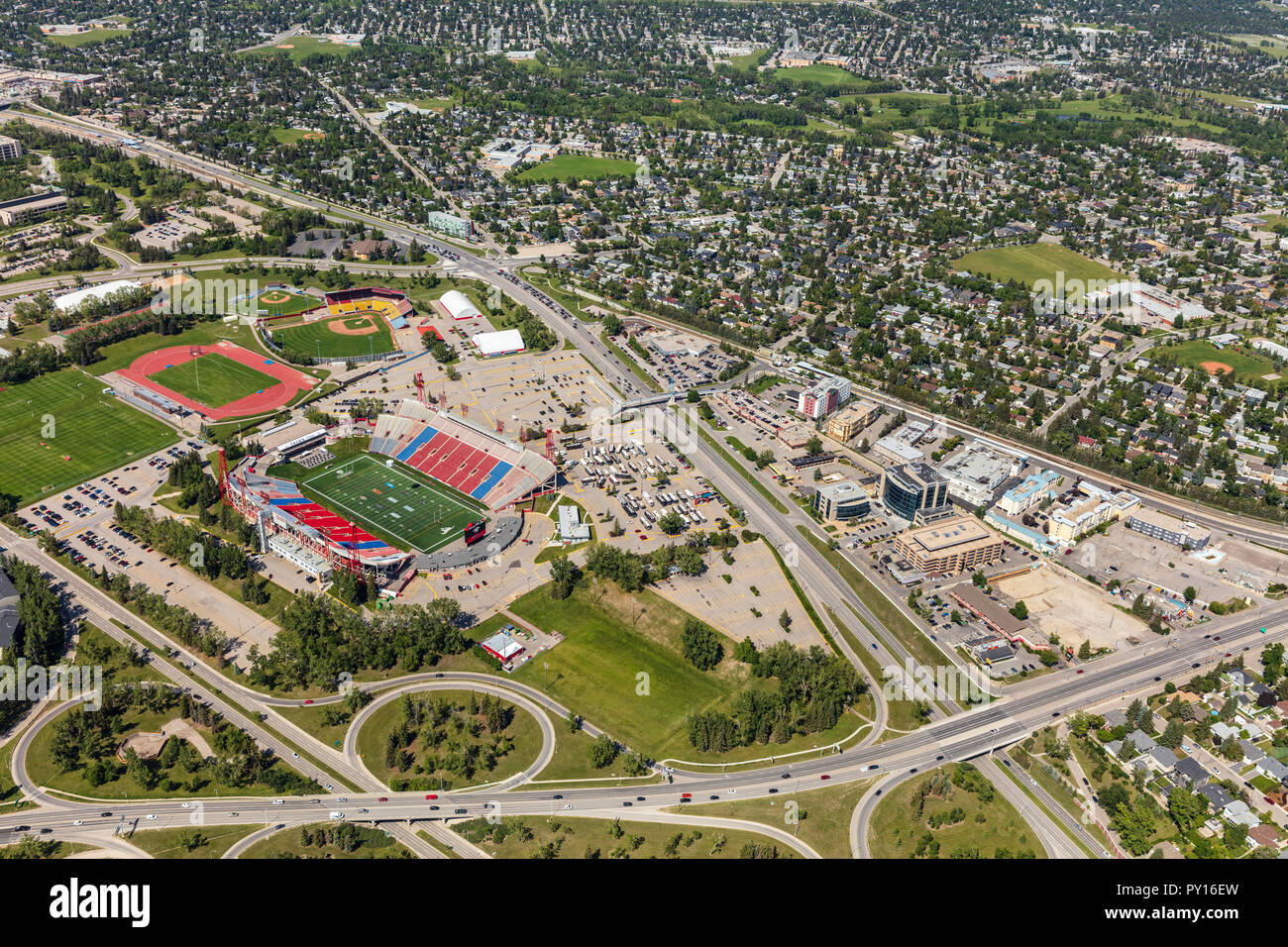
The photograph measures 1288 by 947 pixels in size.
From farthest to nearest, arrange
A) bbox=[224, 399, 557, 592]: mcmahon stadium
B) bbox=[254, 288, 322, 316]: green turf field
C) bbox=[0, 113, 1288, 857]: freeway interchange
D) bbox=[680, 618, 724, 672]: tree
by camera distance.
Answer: bbox=[254, 288, 322, 316]: green turf field → bbox=[224, 399, 557, 592]: mcmahon stadium → bbox=[680, 618, 724, 672]: tree → bbox=[0, 113, 1288, 857]: freeway interchange

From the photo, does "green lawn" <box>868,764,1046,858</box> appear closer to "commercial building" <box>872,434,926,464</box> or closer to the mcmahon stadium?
the mcmahon stadium

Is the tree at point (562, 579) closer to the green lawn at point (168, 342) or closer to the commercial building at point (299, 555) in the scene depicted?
the commercial building at point (299, 555)

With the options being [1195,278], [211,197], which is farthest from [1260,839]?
[211,197]

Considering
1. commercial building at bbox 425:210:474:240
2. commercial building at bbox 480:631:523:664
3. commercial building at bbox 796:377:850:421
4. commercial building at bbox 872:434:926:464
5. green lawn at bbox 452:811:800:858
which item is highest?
commercial building at bbox 425:210:474:240

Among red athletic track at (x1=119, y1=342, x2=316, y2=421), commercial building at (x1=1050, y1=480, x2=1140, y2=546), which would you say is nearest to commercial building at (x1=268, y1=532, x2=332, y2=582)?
red athletic track at (x1=119, y1=342, x2=316, y2=421)

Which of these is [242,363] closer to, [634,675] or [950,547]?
[634,675]

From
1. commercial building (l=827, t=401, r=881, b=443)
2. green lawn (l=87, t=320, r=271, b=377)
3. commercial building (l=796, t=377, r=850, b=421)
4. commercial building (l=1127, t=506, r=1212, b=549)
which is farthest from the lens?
green lawn (l=87, t=320, r=271, b=377)

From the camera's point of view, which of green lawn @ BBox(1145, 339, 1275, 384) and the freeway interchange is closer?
the freeway interchange

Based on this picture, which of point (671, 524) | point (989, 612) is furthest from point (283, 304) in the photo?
point (989, 612)
